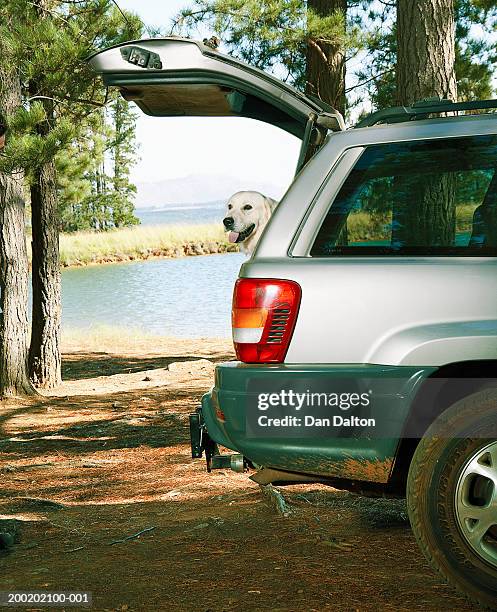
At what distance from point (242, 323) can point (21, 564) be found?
6.59ft

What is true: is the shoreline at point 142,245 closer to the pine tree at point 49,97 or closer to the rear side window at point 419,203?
the pine tree at point 49,97

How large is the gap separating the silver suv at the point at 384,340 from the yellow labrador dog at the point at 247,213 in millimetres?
3975

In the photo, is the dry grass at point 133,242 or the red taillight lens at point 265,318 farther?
the dry grass at point 133,242

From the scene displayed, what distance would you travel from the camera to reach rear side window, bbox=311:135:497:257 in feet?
12.1

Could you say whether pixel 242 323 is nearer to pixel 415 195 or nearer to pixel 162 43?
pixel 415 195

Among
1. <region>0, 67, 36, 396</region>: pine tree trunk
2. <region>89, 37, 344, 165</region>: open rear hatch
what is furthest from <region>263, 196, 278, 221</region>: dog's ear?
<region>0, 67, 36, 396</region>: pine tree trunk

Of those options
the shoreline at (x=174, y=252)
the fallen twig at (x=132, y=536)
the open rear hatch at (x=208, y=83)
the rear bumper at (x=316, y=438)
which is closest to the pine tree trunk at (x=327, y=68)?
the open rear hatch at (x=208, y=83)

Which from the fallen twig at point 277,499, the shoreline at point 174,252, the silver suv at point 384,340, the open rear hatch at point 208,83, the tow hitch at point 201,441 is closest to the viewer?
the silver suv at point 384,340

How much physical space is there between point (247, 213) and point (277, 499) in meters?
3.02

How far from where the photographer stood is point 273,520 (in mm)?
5277

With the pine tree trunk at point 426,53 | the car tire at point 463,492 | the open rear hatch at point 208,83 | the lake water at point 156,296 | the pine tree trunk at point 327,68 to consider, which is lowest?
the lake water at point 156,296

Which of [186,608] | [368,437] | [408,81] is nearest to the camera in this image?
[368,437]

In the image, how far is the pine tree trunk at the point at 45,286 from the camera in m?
11.5

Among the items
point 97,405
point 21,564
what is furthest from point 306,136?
point 97,405
